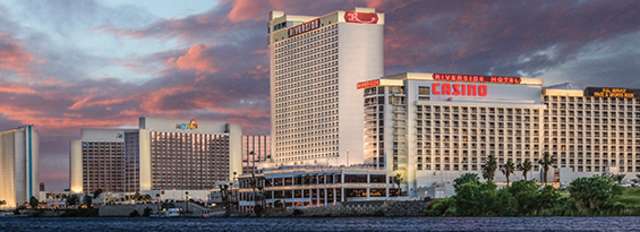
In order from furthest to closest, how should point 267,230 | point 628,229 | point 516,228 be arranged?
1. point 267,230
2. point 516,228
3. point 628,229

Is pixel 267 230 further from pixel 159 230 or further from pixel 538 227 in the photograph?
pixel 538 227

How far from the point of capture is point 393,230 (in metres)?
167

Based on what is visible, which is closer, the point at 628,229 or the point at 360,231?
the point at 628,229

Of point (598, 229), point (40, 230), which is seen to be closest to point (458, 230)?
point (598, 229)

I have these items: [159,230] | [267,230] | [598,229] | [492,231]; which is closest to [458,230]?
[492,231]

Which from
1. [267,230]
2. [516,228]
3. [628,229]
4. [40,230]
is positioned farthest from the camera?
[40,230]

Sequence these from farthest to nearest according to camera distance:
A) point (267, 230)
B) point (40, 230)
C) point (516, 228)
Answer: point (40, 230) → point (267, 230) → point (516, 228)

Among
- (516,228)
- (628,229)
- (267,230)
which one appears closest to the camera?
(628,229)

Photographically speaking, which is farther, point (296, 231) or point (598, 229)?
point (296, 231)

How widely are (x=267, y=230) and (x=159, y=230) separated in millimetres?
19237

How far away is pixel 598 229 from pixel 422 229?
26286mm

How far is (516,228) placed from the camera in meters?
164

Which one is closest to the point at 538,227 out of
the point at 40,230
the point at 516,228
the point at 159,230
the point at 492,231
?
the point at 516,228

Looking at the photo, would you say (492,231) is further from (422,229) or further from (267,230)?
(267,230)
